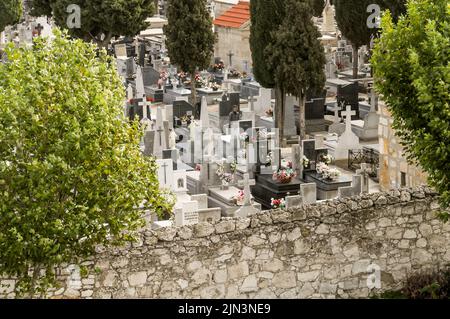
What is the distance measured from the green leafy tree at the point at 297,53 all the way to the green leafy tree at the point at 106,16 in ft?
46.8

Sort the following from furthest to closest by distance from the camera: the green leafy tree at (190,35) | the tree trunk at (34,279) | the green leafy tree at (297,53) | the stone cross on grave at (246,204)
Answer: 1. the green leafy tree at (190,35)
2. the green leafy tree at (297,53)
3. the stone cross on grave at (246,204)
4. the tree trunk at (34,279)

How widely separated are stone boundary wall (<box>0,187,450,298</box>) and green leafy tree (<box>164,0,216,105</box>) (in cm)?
2122

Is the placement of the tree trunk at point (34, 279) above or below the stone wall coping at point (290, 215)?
below

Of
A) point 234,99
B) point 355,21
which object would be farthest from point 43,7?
point 234,99

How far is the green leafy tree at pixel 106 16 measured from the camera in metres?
48.0

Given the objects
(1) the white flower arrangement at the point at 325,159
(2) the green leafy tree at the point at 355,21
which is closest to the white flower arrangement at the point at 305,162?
(1) the white flower arrangement at the point at 325,159

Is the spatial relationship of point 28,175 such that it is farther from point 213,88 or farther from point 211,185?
point 213,88

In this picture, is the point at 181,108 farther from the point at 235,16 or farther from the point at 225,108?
the point at 235,16

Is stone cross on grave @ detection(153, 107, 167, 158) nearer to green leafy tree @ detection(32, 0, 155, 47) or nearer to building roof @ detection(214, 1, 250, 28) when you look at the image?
green leafy tree @ detection(32, 0, 155, 47)

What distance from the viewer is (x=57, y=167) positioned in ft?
54.7

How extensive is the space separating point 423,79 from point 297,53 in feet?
55.3

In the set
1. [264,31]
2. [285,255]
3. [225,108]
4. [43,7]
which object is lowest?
[225,108]

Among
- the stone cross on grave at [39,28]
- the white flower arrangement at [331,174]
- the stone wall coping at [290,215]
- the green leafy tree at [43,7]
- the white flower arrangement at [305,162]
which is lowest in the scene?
the white flower arrangement at [331,174]

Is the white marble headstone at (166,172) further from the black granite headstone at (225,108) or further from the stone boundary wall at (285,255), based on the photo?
the black granite headstone at (225,108)
